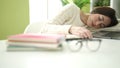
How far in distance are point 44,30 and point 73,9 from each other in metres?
0.40

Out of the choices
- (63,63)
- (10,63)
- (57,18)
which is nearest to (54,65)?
(63,63)

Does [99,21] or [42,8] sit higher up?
[42,8]

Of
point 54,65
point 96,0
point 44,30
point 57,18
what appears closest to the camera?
point 54,65

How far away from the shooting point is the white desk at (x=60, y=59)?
65 centimetres

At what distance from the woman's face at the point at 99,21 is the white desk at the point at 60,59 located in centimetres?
96

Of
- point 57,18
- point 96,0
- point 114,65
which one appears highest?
point 96,0

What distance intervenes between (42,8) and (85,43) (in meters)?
2.11

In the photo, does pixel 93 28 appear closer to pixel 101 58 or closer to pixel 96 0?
pixel 96 0

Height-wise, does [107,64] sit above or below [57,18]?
below

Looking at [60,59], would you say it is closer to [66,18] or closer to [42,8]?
[66,18]

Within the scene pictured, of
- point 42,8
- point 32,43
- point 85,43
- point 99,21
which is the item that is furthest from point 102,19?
point 42,8

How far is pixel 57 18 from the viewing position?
1793mm

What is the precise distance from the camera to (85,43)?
102cm

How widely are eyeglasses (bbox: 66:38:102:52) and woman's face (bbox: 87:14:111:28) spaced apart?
765 mm
